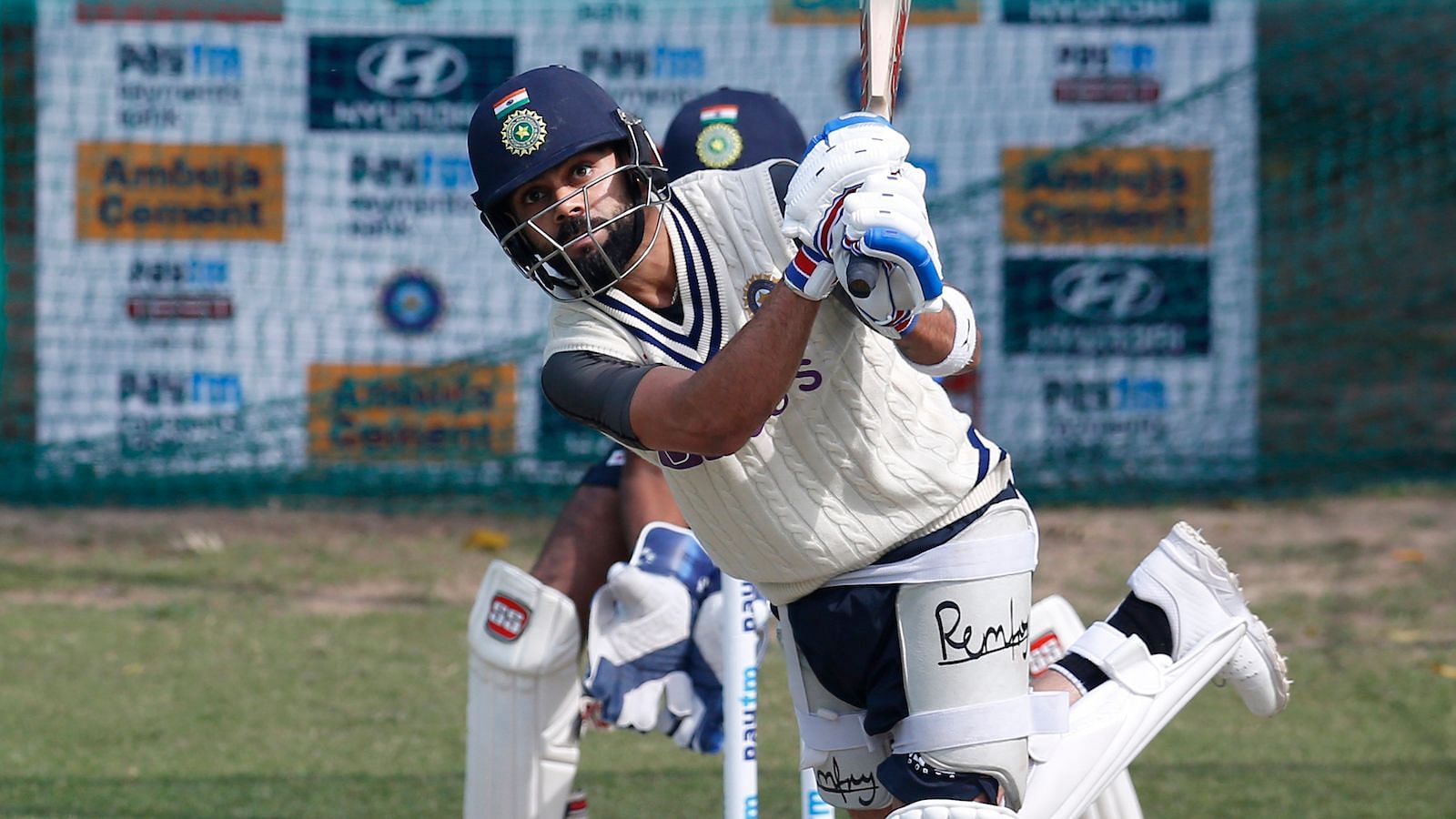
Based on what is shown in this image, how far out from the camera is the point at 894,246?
231 cm

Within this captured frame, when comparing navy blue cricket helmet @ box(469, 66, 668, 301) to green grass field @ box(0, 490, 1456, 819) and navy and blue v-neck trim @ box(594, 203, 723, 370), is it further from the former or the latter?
green grass field @ box(0, 490, 1456, 819)

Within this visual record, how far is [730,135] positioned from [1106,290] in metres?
4.81

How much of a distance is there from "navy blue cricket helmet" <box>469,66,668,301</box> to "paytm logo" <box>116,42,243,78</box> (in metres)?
6.13

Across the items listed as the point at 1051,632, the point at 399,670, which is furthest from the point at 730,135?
the point at 399,670

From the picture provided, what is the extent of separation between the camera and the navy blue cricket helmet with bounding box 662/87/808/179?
4129 millimetres

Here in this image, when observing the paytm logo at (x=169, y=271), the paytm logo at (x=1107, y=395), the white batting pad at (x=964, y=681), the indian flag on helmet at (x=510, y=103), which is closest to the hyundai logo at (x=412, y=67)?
the paytm logo at (x=169, y=271)

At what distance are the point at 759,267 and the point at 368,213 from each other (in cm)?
602

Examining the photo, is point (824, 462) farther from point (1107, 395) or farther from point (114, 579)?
point (1107, 395)

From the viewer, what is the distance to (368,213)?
336 inches

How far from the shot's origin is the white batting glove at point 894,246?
91.0 inches

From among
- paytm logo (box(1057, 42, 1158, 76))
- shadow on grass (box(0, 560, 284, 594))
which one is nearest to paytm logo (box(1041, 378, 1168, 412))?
Answer: paytm logo (box(1057, 42, 1158, 76))

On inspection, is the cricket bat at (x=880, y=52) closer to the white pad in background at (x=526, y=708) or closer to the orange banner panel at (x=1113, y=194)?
the white pad in background at (x=526, y=708)

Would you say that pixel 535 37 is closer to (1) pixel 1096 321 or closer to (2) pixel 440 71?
(2) pixel 440 71

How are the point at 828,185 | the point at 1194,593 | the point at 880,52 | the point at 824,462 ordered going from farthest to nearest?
the point at 1194,593 → the point at 824,462 → the point at 880,52 → the point at 828,185
